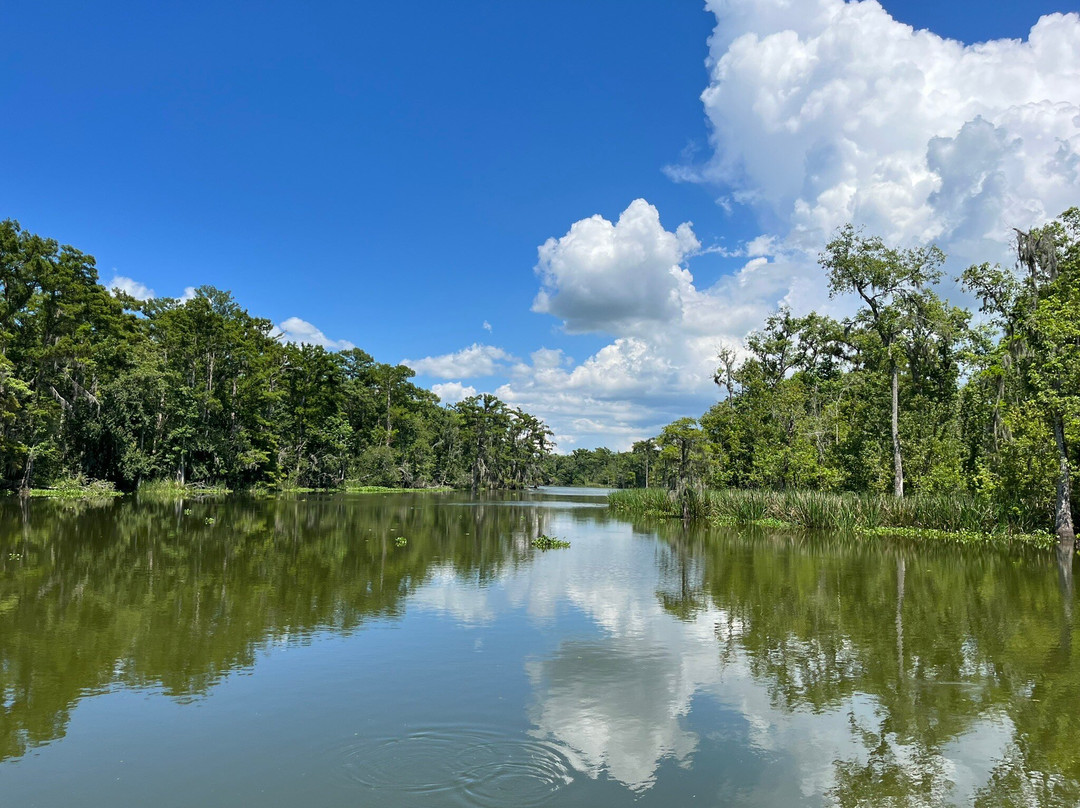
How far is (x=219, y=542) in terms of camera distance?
2200 cm

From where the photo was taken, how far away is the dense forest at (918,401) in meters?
24.4

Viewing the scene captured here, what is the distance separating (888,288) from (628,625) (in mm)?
29477

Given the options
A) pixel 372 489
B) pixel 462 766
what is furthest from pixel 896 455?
pixel 372 489

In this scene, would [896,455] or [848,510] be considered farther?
[896,455]

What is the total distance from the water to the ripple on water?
3cm

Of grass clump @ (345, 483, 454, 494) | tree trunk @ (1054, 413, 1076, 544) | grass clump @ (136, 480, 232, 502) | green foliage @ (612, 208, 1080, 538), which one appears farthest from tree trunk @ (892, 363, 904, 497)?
grass clump @ (345, 483, 454, 494)

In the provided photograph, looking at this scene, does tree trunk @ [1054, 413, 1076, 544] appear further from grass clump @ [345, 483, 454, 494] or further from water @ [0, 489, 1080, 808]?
grass clump @ [345, 483, 454, 494]

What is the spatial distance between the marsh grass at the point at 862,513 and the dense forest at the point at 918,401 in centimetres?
83

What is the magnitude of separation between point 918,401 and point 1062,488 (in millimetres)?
14572

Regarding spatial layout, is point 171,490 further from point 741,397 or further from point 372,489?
point 741,397

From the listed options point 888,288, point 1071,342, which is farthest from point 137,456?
point 1071,342

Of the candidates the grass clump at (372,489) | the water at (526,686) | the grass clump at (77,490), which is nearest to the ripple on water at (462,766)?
the water at (526,686)

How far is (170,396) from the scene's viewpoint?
5097 cm

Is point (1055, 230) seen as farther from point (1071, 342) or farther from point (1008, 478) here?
point (1008, 478)
